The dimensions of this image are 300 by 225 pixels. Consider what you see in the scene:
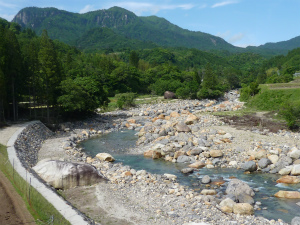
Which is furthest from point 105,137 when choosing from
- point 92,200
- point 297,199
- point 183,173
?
point 297,199

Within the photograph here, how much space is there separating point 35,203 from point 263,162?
14.7 m

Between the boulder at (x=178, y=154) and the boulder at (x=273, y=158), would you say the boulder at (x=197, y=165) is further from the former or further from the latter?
the boulder at (x=273, y=158)

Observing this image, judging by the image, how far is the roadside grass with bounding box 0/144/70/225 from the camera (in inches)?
388

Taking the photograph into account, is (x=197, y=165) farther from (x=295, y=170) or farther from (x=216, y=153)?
(x=295, y=170)

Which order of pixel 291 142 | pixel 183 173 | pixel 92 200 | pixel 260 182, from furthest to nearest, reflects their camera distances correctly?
pixel 291 142
pixel 183 173
pixel 260 182
pixel 92 200

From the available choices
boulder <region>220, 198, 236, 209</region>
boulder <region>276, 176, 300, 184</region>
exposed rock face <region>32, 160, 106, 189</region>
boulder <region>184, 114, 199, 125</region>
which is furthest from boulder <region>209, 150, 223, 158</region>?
boulder <region>184, 114, 199, 125</region>

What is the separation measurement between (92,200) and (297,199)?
1033cm

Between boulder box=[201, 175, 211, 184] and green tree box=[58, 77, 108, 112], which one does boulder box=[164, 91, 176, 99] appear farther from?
boulder box=[201, 175, 211, 184]

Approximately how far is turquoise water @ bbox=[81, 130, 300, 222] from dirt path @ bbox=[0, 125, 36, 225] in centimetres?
894

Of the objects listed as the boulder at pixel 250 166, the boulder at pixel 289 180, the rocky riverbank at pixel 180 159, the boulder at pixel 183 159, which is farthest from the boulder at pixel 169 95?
the boulder at pixel 289 180

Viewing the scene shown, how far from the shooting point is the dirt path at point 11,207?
9.72 m

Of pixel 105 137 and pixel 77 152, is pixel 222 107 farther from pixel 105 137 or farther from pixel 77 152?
pixel 77 152

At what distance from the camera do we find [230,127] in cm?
2997

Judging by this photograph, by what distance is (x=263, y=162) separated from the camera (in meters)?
18.9
